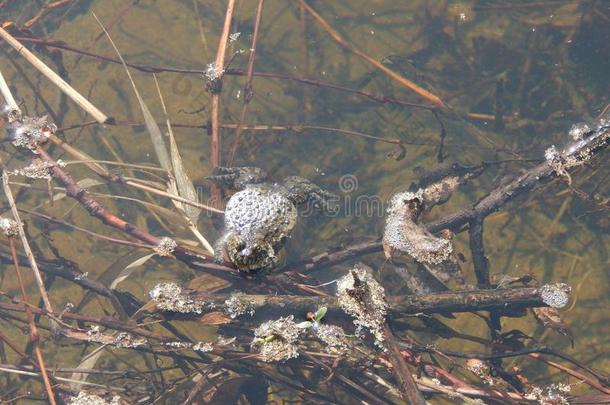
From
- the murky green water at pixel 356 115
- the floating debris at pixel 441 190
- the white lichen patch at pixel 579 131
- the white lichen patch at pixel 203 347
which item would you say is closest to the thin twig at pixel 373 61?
the murky green water at pixel 356 115

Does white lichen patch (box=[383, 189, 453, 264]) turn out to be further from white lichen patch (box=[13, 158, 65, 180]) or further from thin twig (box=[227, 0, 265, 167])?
white lichen patch (box=[13, 158, 65, 180])

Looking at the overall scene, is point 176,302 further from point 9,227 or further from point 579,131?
point 579,131

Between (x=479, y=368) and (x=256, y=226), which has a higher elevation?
(x=256, y=226)

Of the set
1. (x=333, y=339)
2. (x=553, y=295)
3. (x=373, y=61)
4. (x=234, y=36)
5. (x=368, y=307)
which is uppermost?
(x=373, y=61)

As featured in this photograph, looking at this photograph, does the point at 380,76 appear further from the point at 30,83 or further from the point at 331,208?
the point at 30,83

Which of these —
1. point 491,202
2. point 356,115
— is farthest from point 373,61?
point 491,202

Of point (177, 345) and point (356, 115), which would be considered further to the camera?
point (356, 115)

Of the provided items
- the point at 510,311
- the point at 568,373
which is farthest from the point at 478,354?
the point at 568,373
